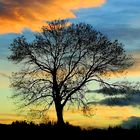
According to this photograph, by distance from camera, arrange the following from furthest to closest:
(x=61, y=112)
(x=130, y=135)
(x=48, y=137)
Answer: (x=61, y=112), (x=130, y=135), (x=48, y=137)

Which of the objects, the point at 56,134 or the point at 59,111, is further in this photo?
the point at 59,111

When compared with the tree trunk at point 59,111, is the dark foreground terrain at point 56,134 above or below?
below

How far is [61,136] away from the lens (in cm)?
2531

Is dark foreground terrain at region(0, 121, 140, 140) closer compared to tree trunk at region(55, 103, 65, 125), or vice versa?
dark foreground terrain at region(0, 121, 140, 140)

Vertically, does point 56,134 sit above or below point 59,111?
below

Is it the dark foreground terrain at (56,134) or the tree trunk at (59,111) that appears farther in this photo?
the tree trunk at (59,111)

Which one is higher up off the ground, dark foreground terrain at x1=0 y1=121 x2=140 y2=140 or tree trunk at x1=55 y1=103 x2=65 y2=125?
tree trunk at x1=55 y1=103 x2=65 y2=125

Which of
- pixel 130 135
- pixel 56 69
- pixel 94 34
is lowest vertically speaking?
pixel 130 135

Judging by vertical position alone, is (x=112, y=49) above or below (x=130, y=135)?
above

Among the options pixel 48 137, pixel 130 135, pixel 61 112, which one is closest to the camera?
pixel 48 137

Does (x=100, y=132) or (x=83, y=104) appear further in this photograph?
(x=83, y=104)

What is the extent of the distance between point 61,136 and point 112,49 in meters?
30.4

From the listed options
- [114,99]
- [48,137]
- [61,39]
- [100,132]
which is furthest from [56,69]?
[48,137]

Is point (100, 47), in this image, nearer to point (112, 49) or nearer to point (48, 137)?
point (112, 49)
